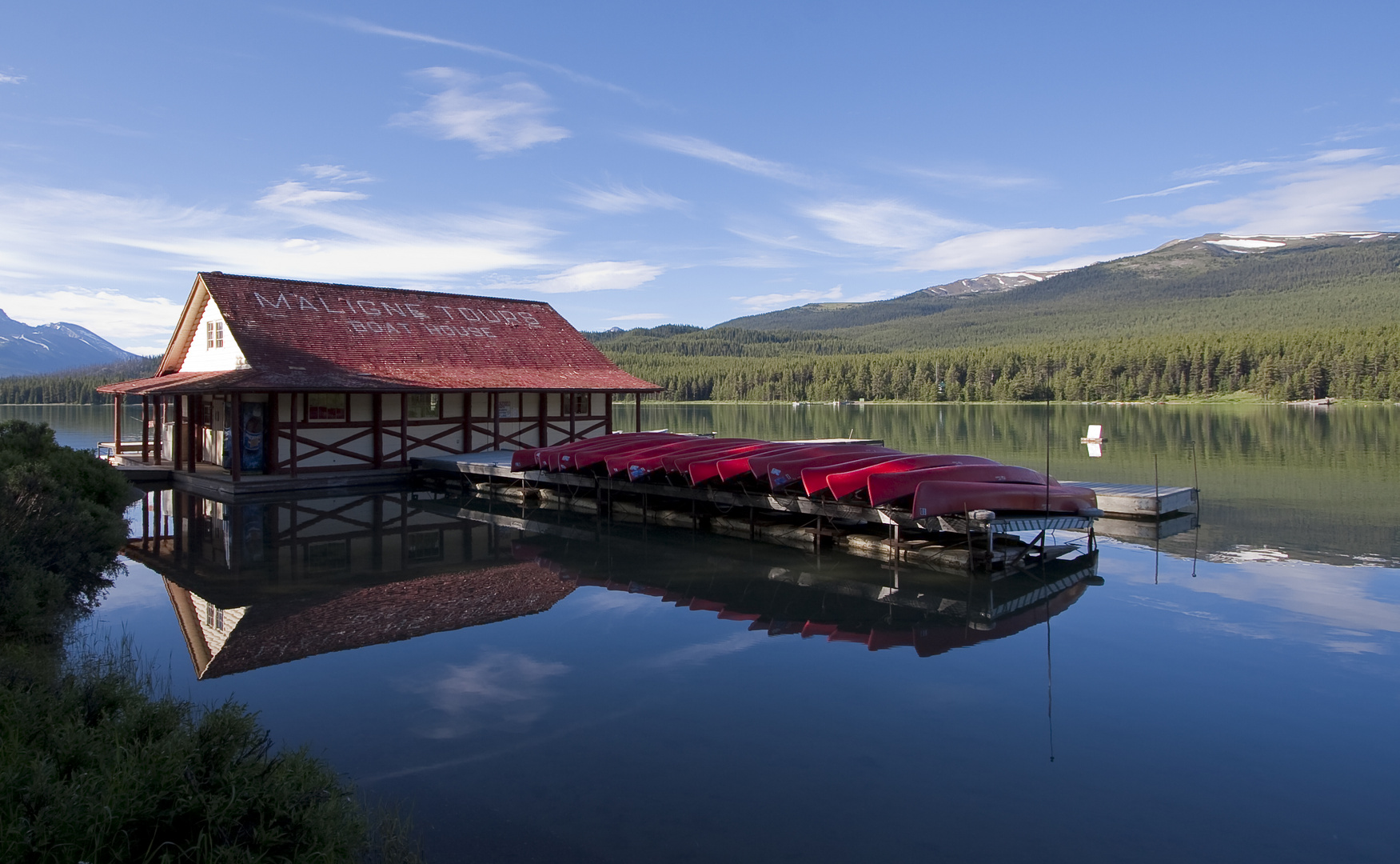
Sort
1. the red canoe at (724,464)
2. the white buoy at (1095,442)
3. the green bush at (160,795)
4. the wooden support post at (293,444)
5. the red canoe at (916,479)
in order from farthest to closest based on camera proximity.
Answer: the white buoy at (1095,442), the wooden support post at (293,444), the red canoe at (724,464), the red canoe at (916,479), the green bush at (160,795)

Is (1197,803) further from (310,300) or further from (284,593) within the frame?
(310,300)

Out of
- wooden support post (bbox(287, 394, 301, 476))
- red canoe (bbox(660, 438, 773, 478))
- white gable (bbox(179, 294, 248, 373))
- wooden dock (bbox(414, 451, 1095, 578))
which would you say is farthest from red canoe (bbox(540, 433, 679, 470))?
white gable (bbox(179, 294, 248, 373))

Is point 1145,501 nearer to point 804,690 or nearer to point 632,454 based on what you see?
point 632,454

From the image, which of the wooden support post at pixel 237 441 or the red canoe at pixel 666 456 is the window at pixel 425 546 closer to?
the red canoe at pixel 666 456

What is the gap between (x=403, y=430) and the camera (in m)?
24.8

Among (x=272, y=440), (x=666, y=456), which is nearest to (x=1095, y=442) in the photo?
(x=666, y=456)

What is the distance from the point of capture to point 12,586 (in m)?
8.45

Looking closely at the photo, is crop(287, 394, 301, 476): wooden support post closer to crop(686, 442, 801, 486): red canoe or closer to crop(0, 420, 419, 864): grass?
crop(686, 442, 801, 486): red canoe

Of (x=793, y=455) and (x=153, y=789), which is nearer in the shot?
(x=153, y=789)

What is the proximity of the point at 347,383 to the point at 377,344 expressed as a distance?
3.50 meters

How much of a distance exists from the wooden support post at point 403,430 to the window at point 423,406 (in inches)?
17.9

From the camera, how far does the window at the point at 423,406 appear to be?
2559cm

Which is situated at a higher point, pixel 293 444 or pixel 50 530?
pixel 293 444

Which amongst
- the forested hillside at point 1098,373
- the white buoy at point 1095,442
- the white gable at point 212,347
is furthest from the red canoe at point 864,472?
the forested hillside at point 1098,373
